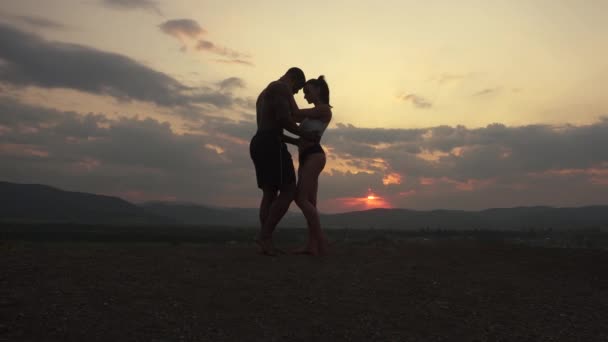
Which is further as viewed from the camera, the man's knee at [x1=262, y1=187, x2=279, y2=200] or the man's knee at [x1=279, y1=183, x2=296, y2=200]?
the man's knee at [x1=262, y1=187, x2=279, y2=200]

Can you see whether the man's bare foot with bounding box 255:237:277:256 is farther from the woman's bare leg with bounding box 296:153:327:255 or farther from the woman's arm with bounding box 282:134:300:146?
the woman's arm with bounding box 282:134:300:146

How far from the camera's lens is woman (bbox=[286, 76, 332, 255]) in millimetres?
7930

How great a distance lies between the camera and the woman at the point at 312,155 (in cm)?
793

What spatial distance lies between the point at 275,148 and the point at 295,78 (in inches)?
47.4

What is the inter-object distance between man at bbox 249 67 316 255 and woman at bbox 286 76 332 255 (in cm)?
18

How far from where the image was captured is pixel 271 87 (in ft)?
25.2

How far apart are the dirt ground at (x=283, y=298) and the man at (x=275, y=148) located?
71cm

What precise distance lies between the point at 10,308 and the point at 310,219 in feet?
14.4

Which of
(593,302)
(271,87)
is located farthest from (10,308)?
(593,302)

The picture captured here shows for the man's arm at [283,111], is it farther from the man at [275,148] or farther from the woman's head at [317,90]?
the woman's head at [317,90]

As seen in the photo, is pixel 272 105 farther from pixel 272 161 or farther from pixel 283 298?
pixel 283 298

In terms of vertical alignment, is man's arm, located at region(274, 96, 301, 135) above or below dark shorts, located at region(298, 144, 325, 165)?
above

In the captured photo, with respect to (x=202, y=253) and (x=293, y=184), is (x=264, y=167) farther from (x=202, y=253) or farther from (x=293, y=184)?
(x=202, y=253)

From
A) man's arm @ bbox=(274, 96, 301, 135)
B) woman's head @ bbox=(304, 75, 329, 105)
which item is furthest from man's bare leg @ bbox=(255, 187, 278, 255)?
woman's head @ bbox=(304, 75, 329, 105)
